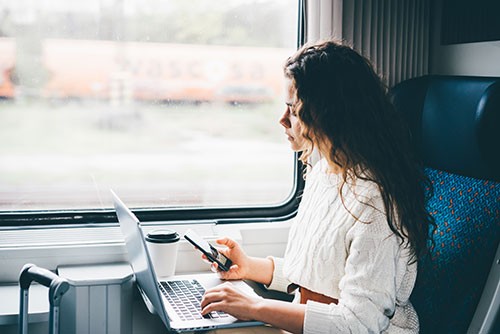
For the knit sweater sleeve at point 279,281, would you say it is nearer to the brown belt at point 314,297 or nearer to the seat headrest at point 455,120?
the brown belt at point 314,297

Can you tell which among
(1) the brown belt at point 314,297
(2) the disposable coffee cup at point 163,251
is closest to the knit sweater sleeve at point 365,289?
(1) the brown belt at point 314,297

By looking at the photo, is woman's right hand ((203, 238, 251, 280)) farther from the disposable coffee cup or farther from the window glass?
the window glass

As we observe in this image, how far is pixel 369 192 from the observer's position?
150 centimetres

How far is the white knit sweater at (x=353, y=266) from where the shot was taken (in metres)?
1.42

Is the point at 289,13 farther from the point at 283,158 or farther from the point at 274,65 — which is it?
the point at 283,158

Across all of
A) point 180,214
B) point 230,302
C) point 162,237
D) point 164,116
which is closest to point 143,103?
point 164,116

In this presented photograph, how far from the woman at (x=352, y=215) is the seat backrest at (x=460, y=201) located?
0.11m

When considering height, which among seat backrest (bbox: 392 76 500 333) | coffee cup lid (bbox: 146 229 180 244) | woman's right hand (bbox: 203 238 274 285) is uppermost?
seat backrest (bbox: 392 76 500 333)

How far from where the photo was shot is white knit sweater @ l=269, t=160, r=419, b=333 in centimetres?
142

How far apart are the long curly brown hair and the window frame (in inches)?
30.6

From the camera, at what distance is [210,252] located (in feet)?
6.08

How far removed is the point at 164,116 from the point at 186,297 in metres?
0.80

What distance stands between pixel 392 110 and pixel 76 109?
1.17m

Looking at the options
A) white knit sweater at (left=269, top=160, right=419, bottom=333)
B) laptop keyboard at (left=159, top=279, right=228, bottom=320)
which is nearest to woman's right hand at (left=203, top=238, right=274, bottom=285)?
laptop keyboard at (left=159, top=279, right=228, bottom=320)
